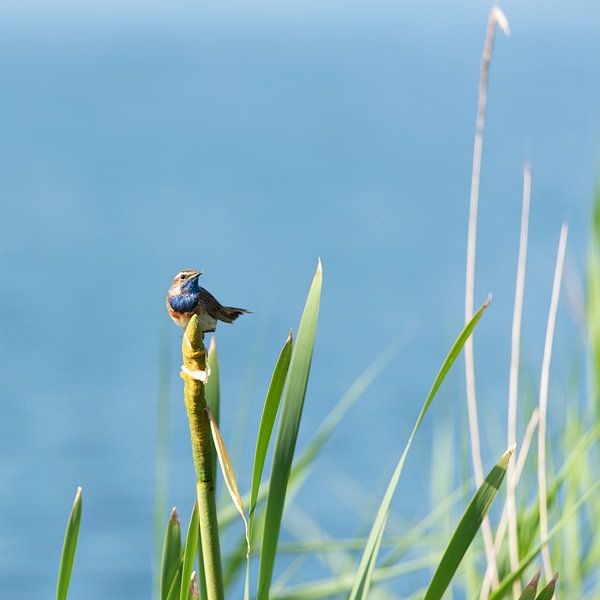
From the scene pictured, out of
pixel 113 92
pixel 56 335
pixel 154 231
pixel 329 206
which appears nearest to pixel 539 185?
pixel 329 206

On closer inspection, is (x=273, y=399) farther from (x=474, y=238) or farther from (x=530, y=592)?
(x=474, y=238)

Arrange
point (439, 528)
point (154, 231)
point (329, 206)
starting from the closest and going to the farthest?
1. point (439, 528)
2. point (154, 231)
3. point (329, 206)

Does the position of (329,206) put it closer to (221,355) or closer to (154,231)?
(154,231)

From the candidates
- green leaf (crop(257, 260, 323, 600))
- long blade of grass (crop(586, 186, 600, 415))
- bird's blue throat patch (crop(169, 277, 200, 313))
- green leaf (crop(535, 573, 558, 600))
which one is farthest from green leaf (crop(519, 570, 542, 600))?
long blade of grass (crop(586, 186, 600, 415))

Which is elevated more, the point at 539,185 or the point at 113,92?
the point at 113,92

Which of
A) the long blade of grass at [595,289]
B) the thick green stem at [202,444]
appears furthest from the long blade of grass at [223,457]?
the long blade of grass at [595,289]

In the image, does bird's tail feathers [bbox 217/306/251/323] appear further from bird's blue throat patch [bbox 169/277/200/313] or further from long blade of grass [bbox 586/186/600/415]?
long blade of grass [bbox 586/186/600/415]

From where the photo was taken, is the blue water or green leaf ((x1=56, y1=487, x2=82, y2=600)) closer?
green leaf ((x1=56, y1=487, x2=82, y2=600))
